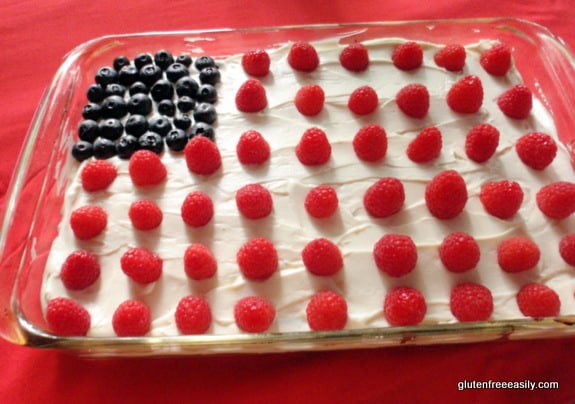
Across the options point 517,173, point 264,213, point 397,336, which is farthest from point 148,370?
point 517,173

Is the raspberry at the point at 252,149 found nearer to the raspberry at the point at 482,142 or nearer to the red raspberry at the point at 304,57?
the red raspberry at the point at 304,57

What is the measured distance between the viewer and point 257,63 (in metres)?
1.54

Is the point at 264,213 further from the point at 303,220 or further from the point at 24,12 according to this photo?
the point at 24,12

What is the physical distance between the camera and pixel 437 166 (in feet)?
4.48

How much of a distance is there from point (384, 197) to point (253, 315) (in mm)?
419

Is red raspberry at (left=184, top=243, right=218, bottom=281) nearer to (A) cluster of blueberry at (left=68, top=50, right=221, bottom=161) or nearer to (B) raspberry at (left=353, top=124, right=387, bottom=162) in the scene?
(A) cluster of blueberry at (left=68, top=50, right=221, bottom=161)

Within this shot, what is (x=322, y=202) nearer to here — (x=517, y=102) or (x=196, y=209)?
(x=196, y=209)

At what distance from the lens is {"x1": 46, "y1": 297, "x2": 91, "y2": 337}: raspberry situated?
1.11 metres

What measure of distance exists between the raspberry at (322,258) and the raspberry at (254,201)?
0.51 ft

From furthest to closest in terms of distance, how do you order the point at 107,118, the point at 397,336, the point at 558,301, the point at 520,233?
the point at 107,118, the point at 520,233, the point at 558,301, the point at 397,336

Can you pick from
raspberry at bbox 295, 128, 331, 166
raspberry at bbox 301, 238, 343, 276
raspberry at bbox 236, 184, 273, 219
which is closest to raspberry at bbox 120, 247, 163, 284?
raspberry at bbox 236, 184, 273, 219

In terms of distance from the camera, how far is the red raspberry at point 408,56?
1540mm

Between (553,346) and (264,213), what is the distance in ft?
2.43

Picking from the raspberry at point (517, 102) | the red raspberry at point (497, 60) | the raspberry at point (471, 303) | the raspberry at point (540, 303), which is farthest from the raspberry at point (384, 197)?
the red raspberry at point (497, 60)
